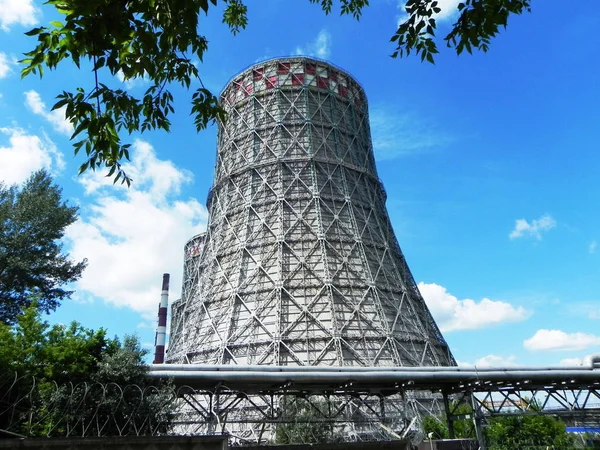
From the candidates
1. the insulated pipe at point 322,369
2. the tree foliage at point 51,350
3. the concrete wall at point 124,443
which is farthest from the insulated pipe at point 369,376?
the concrete wall at point 124,443

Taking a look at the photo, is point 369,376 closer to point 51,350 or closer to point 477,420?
point 477,420

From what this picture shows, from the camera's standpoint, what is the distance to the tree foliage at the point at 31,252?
65.1 feet

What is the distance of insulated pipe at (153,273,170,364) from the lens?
40875 millimetres

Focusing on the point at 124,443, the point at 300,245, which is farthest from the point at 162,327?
the point at 124,443

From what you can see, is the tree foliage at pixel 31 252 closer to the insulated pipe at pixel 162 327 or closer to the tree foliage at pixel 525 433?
the insulated pipe at pixel 162 327

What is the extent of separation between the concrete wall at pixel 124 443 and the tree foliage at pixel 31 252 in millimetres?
12241

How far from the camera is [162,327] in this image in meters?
42.5

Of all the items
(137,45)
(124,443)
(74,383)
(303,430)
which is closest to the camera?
(137,45)

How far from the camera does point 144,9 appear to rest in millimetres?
3965

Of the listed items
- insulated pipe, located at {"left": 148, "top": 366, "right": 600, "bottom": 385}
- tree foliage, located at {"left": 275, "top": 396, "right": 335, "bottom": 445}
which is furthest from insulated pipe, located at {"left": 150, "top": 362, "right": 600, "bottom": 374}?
tree foliage, located at {"left": 275, "top": 396, "right": 335, "bottom": 445}

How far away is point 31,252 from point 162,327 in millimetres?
23817

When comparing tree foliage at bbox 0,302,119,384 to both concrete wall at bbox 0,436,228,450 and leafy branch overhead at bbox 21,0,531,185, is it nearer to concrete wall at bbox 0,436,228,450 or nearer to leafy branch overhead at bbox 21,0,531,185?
concrete wall at bbox 0,436,228,450

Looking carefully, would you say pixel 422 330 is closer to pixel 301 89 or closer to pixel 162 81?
pixel 301 89

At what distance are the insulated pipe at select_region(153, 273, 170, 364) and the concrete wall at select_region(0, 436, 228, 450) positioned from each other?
33.3 m
